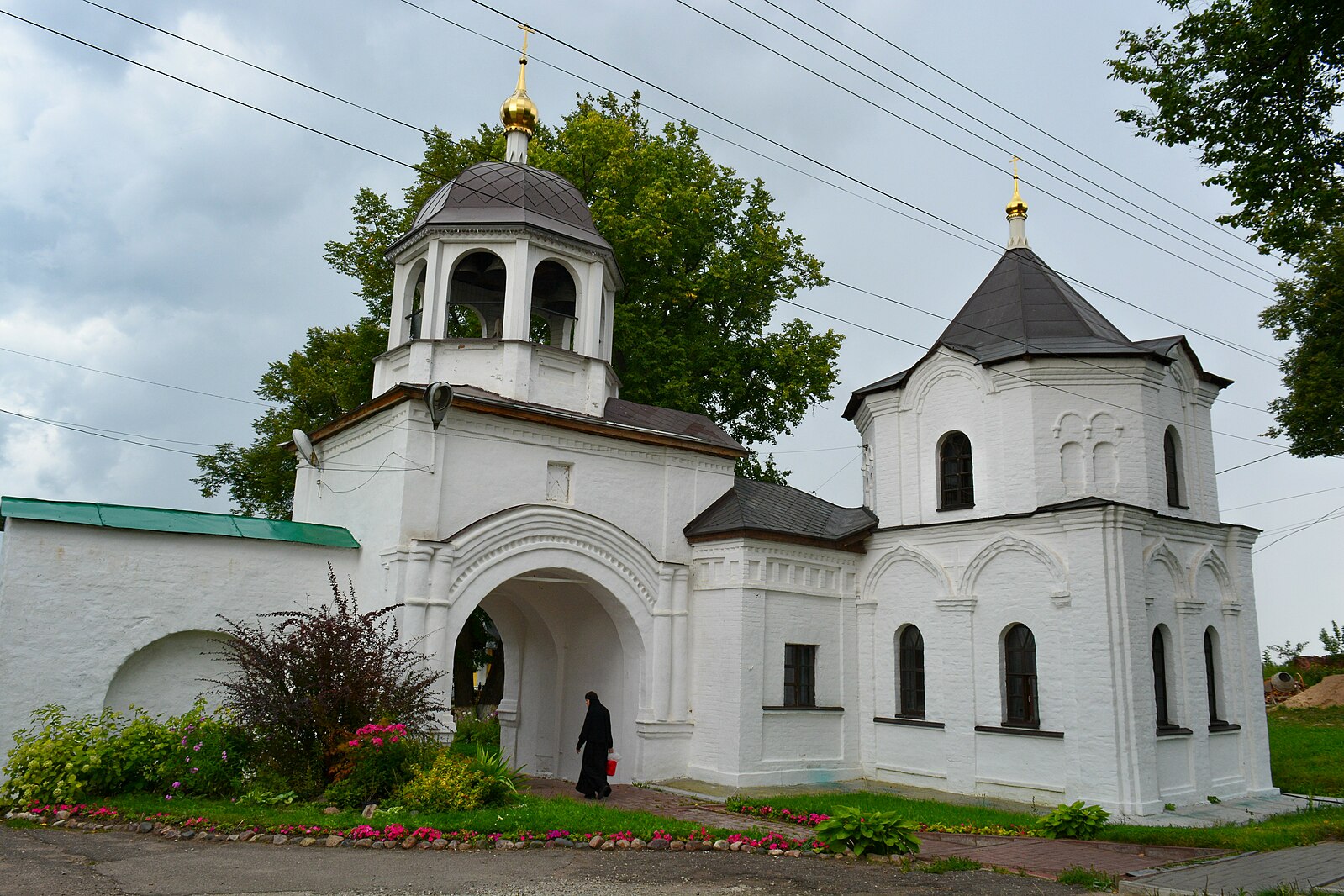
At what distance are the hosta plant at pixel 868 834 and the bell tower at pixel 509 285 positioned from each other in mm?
8011

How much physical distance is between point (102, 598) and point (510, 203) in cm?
816

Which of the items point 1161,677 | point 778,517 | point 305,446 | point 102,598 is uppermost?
point 305,446

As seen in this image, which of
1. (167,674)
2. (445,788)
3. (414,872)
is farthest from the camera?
(167,674)

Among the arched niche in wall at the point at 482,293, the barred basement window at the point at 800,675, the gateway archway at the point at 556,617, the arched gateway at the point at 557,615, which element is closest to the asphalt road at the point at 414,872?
the arched gateway at the point at 557,615

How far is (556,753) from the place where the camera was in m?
16.3

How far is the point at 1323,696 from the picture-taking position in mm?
25344

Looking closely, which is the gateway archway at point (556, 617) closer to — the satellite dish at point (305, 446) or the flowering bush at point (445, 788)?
the flowering bush at point (445, 788)

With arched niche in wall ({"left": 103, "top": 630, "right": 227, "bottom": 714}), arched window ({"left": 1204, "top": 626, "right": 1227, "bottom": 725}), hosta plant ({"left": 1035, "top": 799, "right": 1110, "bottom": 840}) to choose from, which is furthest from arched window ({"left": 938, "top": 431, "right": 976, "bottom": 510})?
arched niche in wall ({"left": 103, "top": 630, "right": 227, "bottom": 714})

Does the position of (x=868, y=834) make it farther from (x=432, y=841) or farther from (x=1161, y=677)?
(x=1161, y=677)

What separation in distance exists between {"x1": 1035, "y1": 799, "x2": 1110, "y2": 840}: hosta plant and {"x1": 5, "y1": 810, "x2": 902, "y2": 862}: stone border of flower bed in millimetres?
3012

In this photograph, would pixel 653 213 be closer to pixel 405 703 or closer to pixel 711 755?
pixel 711 755

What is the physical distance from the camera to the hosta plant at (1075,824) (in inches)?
→ 428

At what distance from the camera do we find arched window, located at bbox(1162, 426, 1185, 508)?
604 inches

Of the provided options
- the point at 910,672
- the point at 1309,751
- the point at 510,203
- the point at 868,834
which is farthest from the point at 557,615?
the point at 1309,751
